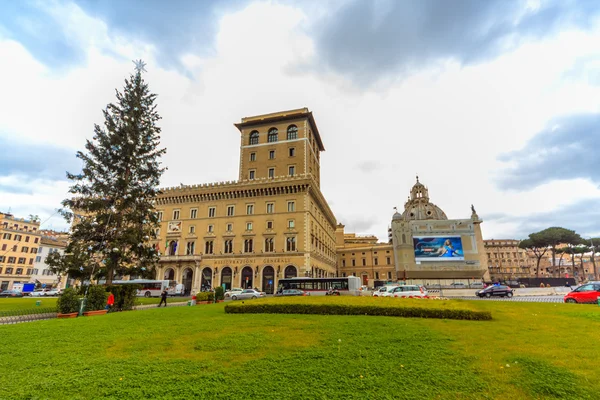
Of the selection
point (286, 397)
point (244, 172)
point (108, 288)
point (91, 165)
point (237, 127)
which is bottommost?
point (286, 397)

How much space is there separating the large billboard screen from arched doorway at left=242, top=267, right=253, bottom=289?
4038cm

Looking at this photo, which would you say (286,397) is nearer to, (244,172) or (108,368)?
(108,368)

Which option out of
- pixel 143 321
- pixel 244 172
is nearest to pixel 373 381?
pixel 143 321

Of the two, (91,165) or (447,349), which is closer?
(447,349)

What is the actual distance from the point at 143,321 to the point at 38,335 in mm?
3303

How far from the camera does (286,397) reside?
5.33m

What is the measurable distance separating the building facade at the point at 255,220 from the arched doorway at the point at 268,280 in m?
0.14

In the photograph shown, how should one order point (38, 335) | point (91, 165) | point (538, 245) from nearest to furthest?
point (38, 335) → point (91, 165) → point (538, 245)

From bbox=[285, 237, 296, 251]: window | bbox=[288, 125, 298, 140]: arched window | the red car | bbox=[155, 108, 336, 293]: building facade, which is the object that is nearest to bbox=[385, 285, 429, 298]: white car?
the red car

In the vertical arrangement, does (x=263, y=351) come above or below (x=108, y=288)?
below

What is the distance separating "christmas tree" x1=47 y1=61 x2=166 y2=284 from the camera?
20.8 meters

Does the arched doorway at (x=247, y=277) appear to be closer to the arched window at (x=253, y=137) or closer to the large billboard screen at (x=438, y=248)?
the arched window at (x=253, y=137)

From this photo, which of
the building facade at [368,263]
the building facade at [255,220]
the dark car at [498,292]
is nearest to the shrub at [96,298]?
the building facade at [255,220]

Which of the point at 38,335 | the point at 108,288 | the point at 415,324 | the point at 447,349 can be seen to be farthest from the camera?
the point at 108,288
